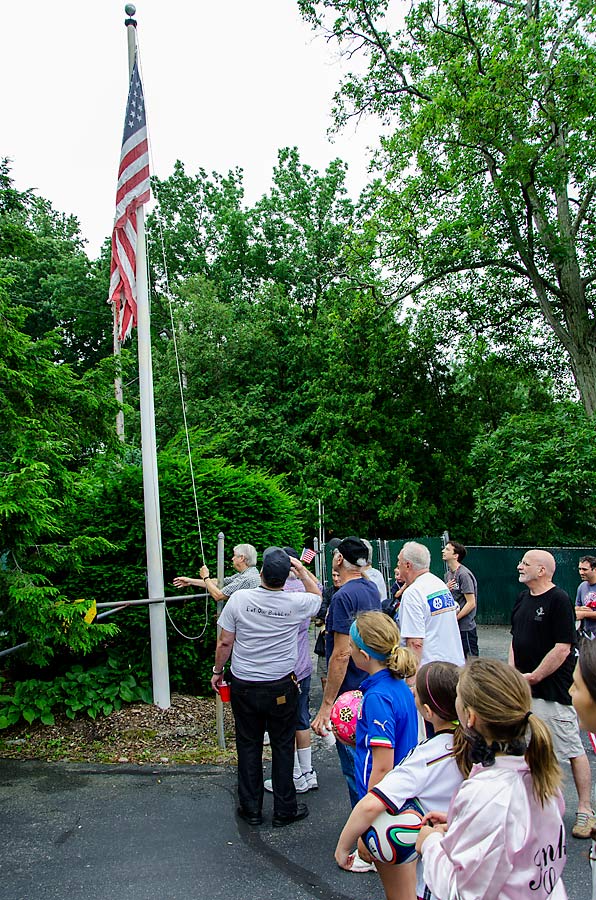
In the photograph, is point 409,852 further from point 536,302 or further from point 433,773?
point 536,302

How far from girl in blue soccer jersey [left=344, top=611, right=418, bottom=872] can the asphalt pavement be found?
122 centimetres

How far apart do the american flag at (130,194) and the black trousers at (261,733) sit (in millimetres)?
4613

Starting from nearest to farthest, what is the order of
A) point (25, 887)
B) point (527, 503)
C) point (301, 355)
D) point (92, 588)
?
1. point (25, 887)
2. point (92, 588)
3. point (527, 503)
4. point (301, 355)

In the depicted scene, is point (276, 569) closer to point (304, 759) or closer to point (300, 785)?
point (304, 759)

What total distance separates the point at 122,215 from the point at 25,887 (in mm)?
6199

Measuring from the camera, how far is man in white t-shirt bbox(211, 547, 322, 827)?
4.53 meters

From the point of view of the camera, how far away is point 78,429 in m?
7.06

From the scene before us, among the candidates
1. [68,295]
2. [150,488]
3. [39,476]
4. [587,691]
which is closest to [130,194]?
[150,488]

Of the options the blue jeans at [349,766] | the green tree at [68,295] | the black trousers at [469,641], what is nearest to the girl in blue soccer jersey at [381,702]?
the blue jeans at [349,766]

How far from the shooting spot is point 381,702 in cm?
294

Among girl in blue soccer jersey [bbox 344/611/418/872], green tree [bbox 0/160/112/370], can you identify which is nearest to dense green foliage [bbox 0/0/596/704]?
girl in blue soccer jersey [bbox 344/611/418/872]

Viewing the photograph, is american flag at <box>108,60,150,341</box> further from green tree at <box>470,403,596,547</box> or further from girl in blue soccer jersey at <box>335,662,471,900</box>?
green tree at <box>470,403,596,547</box>

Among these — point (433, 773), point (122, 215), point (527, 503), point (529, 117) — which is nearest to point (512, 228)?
point (529, 117)

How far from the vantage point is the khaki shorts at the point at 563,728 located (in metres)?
4.42
